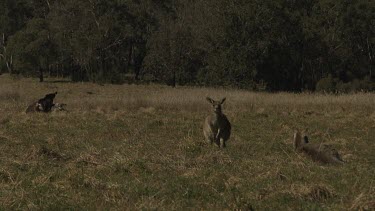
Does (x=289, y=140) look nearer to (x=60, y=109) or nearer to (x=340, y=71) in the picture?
(x=60, y=109)

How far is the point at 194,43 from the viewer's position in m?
63.2

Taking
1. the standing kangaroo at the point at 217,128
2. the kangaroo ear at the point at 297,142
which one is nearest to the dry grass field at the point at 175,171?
the kangaroo ear at the point at 297,142

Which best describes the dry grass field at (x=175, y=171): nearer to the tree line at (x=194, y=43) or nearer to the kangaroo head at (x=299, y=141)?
the kangaroo head at (x=299, y=141)

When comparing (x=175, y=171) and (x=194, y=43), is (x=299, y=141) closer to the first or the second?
(x=175, y=171)

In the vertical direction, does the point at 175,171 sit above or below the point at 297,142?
below

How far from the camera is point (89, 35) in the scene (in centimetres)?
6781

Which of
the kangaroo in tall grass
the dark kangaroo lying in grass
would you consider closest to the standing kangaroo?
the kangaroo in tall grass

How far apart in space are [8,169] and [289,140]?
9.50 m

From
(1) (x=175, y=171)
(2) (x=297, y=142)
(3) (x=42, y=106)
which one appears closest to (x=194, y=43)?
(3) (x=42, y=106)

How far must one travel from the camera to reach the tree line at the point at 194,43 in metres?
61.4

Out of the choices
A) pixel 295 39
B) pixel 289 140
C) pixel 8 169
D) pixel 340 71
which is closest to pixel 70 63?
pixel 295 39

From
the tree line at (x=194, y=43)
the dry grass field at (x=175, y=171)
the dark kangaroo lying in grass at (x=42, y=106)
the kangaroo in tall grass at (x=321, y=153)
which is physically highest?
the tree line at (x=194, y=43)

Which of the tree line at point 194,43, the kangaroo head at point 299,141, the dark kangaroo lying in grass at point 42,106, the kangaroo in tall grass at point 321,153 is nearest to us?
the kangaroo in tall grass at point 321,153

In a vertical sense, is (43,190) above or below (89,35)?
below
